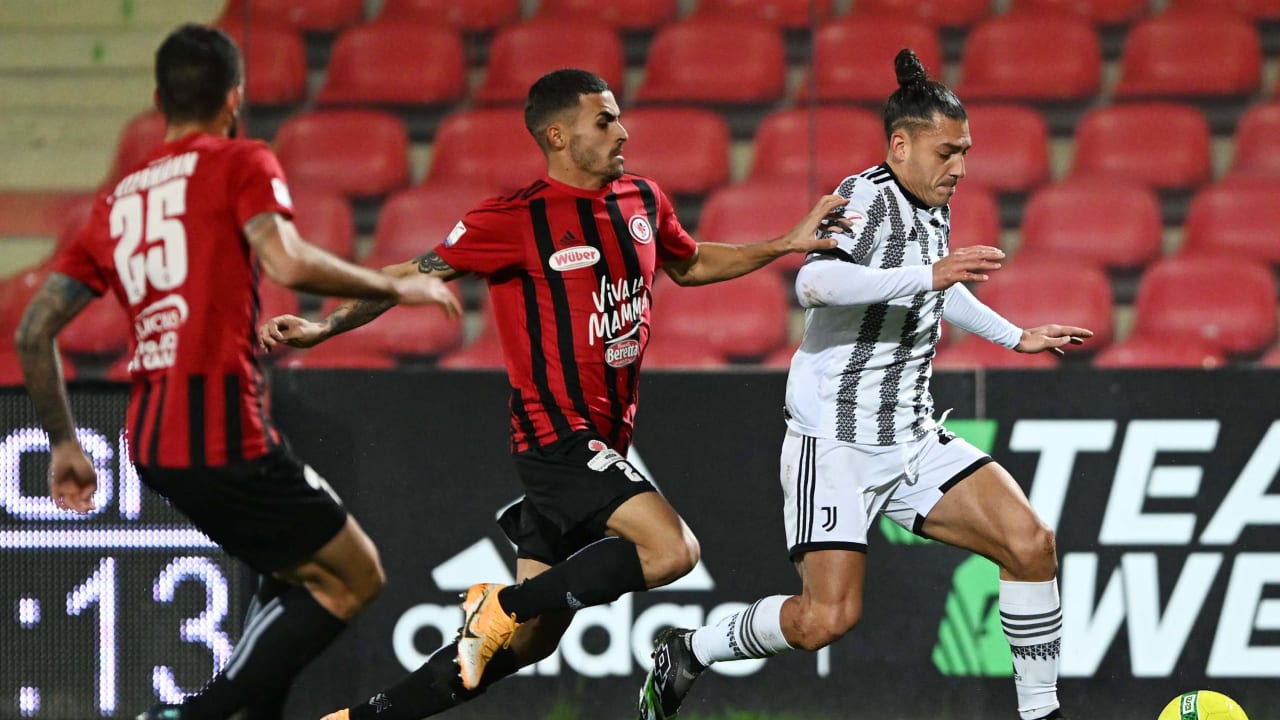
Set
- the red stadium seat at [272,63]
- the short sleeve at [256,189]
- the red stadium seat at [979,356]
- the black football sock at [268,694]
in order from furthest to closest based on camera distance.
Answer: the red stadium seat at [272,63] < the red stadium seat at [979,356] < the black football sock at [268,694] < the short sleeve at [256,189]

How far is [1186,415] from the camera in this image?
5211mm

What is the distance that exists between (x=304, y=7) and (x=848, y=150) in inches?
113

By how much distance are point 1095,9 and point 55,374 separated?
596 centimetres

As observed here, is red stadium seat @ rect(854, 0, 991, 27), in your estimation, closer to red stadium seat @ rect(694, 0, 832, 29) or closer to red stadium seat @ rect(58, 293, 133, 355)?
red stadium seat @ rect(694, 0, 832, 29)

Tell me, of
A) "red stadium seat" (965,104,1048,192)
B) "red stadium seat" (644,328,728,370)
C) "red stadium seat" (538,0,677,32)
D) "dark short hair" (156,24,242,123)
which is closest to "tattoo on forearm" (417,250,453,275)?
"dark short hair" (156,24,242,123)

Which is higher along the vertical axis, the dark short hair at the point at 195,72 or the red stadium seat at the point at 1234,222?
the dark short hair at the point at 195,72

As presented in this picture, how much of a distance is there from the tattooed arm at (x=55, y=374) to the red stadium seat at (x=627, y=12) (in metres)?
4.54

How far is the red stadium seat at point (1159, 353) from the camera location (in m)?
6.52

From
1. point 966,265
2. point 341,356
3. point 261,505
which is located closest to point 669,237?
point 966,265

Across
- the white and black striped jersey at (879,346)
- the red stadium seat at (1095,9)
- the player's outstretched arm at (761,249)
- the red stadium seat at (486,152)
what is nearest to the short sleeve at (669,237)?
the player's outstretched arm at (761,249)

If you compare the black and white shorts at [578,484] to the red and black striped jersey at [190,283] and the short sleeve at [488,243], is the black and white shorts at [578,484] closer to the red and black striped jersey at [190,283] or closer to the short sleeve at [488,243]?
the short sleeve at [488,243]

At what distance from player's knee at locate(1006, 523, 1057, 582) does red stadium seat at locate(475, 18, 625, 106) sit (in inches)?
145

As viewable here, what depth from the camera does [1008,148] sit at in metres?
7.33

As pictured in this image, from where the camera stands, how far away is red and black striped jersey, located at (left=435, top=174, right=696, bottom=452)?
4152 mm
